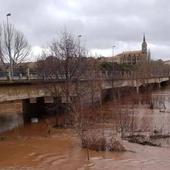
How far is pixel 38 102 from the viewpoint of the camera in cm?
4847

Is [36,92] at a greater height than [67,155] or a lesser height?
greater

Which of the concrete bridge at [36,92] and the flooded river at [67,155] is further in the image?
the concrete bridge at [36,92]

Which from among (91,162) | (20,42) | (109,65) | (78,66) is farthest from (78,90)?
(109,65)

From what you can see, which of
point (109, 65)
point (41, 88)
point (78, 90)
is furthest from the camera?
point (109, 65)

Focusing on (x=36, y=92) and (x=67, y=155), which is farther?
(x=36, y=92)

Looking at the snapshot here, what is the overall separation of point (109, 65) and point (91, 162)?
311ft

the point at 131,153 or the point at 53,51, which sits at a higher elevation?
the point at 53,51

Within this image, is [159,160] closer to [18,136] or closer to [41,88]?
[18,136]

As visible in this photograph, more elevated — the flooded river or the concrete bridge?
the concrete bridge

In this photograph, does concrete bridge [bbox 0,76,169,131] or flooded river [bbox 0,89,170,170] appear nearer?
flooded river [bbox 0,89,170,170]

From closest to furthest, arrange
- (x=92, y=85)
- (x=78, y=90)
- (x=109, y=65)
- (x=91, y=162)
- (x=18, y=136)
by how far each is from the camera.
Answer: (x=91, y=162)
(x=18, y=136)
(x=78, y=90)
(x=92, y=85)
(x=109, y=65)

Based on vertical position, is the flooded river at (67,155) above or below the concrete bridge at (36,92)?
below

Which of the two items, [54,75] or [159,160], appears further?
[54,75]

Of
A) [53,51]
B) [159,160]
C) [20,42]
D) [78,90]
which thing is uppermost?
[20,42]
